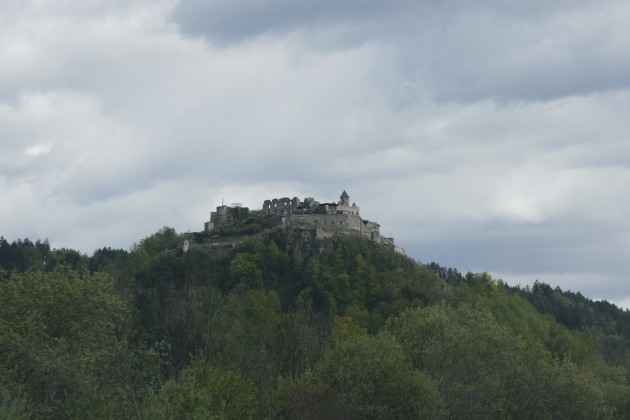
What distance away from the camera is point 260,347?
8200 centimetres

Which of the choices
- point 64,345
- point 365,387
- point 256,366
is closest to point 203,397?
point 64,345

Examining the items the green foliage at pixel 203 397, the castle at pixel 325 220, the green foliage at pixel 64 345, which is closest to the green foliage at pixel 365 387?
the green foliage at pixel 203 397

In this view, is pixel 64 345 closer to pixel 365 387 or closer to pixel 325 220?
pixel 365 387

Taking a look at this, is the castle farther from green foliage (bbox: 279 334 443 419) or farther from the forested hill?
green foliage (bbox: 279 334 443 419)

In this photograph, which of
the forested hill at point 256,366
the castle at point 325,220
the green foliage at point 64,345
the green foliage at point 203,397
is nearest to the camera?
the green foliage at point 203,397

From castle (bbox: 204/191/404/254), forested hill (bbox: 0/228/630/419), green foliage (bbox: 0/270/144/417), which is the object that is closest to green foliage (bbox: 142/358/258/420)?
forested hill (bbox: 0/228/630/419)

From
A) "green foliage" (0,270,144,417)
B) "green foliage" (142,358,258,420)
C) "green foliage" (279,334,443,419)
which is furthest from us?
"green foliage" (279,334,443,419)

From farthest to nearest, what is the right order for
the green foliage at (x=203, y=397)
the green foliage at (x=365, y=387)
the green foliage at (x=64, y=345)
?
the green foliage at (x=365, y=387) → the green foliage at (x=64, y=345) → the green foliage at (x=203, y=397)

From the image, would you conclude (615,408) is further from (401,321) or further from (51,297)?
(51,297)

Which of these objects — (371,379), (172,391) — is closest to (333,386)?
(371,379)

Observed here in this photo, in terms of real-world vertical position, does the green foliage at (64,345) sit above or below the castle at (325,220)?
below

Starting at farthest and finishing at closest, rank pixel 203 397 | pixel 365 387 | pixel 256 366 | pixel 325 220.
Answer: pixel 325 220 → pixel 256 366 → pixel 365 387 → pixel 203 397

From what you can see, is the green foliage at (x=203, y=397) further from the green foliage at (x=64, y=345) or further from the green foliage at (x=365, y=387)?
the green foliage at (x=64, y=345)

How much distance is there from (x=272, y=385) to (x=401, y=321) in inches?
579
